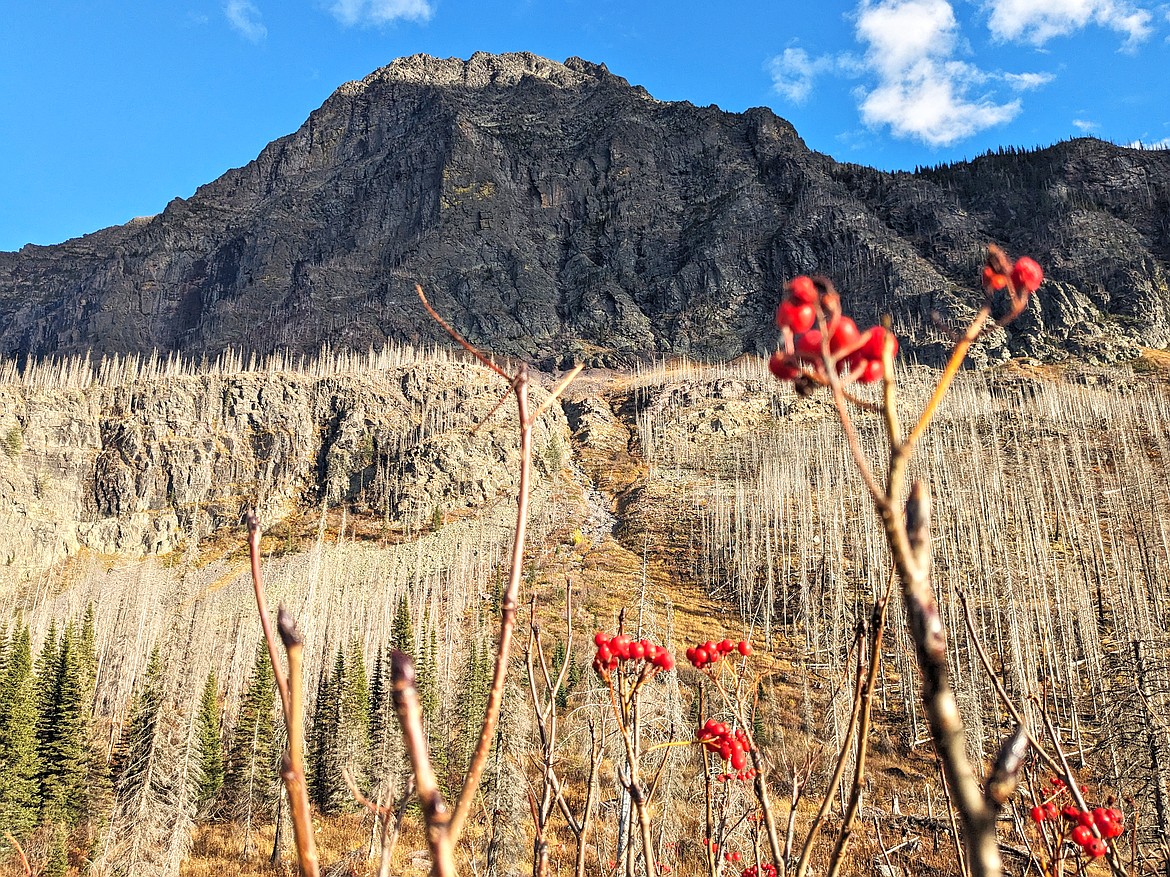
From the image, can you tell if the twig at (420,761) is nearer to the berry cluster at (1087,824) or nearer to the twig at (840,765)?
the twig at (840,765)

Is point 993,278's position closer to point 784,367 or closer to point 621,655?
point 784,367

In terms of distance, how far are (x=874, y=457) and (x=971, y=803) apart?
85.5m

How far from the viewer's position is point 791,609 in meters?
53.5

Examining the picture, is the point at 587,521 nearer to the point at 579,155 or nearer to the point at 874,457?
the point at 874,457

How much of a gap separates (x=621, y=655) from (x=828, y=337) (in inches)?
77.2

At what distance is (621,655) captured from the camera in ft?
8.82

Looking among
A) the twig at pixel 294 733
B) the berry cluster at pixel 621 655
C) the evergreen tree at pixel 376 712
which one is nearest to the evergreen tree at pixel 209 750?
the evergreen tree at pixel 376 712

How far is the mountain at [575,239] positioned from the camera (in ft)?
390

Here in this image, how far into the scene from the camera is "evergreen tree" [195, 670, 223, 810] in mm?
32938

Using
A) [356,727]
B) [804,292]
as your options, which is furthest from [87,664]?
[804,292]

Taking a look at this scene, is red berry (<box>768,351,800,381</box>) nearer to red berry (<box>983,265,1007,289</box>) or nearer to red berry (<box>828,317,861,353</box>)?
red berry (<box>828,317,861,353</box>)

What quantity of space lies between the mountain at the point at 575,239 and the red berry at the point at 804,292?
118m

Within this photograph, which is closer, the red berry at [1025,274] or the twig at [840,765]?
the red berry at [1025,274]

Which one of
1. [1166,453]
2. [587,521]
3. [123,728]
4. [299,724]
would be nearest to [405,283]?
[587,521]
